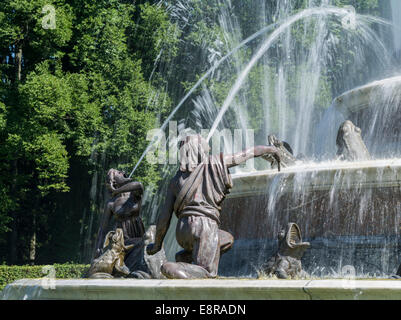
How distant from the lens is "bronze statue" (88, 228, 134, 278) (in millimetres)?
6832

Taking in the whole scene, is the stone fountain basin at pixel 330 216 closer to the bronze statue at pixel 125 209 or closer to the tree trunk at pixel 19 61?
the bronze statue at pixel 125 209

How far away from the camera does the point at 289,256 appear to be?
265 inches

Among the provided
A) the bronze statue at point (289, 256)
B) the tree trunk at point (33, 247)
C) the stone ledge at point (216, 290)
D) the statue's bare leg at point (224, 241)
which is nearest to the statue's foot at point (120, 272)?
the stone ledge at point (216, 290)

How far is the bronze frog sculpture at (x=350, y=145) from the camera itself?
983cm

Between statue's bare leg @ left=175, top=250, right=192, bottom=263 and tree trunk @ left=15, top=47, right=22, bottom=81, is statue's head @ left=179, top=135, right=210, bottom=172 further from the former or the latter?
tree trunk @ left=15, top=47, right=22, bottom=81

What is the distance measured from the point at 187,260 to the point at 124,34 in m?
19.1

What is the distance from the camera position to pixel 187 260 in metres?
6.15

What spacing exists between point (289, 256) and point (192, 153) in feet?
4.96

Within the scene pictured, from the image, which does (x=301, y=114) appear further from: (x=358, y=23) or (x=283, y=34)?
(x=358, y=23)

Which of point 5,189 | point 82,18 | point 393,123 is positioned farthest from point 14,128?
point 393,123

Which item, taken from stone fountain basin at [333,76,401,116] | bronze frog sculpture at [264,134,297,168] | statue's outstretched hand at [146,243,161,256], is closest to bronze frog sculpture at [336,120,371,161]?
bronze frog sculpture at [264,134,297,168]

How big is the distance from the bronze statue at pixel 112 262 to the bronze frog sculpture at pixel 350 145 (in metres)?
4.13

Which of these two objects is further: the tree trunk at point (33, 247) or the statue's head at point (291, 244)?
the tree trunk at point (33, 247)

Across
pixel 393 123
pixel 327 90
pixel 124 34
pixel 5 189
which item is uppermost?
pixel 124 34
